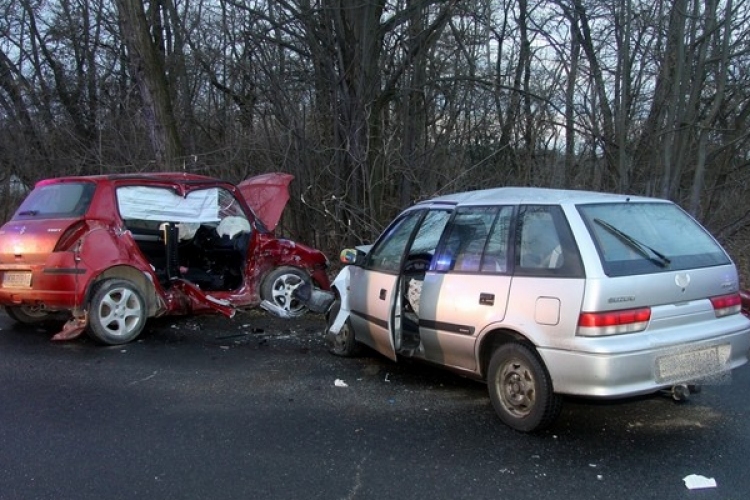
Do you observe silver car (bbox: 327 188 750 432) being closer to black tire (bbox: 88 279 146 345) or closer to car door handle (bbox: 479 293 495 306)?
car door handle (bbox: 479 293 495 306)

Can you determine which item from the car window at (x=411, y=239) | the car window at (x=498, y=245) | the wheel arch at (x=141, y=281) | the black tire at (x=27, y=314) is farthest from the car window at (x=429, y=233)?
the black tire at (x=27, y=314)

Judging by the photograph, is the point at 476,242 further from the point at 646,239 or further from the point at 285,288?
the point at 285,288

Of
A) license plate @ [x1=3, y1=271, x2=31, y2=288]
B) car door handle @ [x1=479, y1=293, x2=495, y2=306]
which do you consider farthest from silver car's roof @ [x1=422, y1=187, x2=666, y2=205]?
license plate @ [x1=3, y1=271, x2=31, y2=288]

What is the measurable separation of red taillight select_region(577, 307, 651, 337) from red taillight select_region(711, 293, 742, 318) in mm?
673

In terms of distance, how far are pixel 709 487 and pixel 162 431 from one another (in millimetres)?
3352

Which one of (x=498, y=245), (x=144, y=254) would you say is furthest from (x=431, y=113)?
(x=498, y=245)

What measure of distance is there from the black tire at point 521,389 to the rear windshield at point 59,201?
4.73 metres

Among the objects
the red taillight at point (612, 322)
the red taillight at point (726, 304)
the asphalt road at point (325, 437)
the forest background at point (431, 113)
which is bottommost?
the asphalt road at point (325, 437)

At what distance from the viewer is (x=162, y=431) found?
4.40 m

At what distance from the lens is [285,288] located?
8461 millimetres

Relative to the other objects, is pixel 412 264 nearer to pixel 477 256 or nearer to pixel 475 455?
pixel 477 256

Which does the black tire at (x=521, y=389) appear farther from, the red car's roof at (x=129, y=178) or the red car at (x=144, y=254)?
the red car's roof at (x=129, y=178)

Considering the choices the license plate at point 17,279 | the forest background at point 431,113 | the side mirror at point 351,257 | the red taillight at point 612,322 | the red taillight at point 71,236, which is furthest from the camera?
the forest background at point 431,113

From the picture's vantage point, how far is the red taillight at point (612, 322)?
3.90 meters
